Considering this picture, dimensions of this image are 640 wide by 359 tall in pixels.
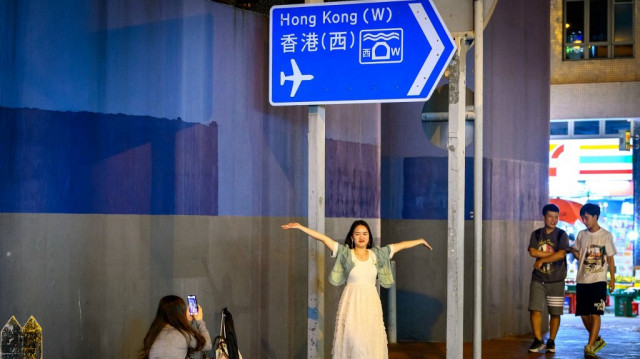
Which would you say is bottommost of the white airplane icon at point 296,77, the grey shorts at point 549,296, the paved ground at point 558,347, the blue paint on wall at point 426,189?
the paved ground at point 558,347

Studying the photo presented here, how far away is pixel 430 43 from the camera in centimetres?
786

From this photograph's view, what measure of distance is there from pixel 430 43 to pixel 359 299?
2455 millimetres

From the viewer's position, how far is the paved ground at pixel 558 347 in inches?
513

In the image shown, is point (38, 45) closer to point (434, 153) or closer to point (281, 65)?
point (281, 65)

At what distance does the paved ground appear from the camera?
42.7ft

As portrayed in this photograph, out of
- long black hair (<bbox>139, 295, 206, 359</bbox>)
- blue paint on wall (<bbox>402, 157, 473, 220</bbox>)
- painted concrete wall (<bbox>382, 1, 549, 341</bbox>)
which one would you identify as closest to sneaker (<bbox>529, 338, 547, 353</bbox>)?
painted concrete wall (<bbox>382, 1, 549, 341</bbox>)

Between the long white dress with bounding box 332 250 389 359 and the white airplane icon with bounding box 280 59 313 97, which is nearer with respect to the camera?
the white airplane icon with bounding box 280 59 313 97

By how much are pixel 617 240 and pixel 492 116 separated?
16.5 metres

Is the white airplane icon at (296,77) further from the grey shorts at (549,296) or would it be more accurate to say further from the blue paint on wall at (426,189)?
the grey shorts at (549,296)

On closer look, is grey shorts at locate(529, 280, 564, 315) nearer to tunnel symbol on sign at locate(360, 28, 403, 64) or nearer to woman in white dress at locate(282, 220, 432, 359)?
woman in white dress at locate(282, 220, 432, 359)

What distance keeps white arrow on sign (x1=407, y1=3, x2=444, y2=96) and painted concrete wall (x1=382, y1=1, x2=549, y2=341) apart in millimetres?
6246

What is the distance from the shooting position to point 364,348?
882 centimetres

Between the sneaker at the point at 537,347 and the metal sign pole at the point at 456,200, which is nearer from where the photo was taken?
the metal sign pole at the point at 456,200

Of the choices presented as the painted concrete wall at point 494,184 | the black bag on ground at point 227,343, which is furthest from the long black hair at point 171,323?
the painted concrete wall at point 494,184
